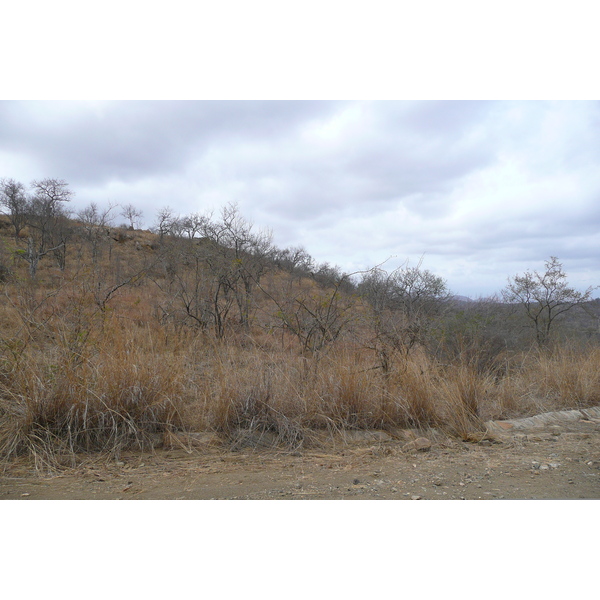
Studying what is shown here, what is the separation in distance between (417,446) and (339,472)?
824 mm

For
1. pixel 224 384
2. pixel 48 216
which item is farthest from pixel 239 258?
pixel 48 216

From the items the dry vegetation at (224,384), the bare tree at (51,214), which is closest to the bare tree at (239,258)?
the dry vegetation at (224,384)

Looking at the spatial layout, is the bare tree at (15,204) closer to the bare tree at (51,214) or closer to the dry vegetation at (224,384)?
the bare tree at (51,214)

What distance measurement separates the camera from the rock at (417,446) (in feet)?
10.8

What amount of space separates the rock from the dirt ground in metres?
0.01

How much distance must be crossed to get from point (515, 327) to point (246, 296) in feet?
34.5

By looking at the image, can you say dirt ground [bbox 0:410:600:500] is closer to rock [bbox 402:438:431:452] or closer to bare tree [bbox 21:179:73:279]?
rock [bbox 402:438:431:452]

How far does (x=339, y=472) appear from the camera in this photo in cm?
286

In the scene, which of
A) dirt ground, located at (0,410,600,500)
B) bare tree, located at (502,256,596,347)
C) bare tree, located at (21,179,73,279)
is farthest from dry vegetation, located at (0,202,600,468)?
bare tree, located at (21,179,73,279)

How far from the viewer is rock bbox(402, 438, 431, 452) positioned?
3.28 metres

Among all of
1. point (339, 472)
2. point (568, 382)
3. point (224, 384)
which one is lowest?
point (339, 472)

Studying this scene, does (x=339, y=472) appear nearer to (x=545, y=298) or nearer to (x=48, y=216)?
(x=545, y=298)

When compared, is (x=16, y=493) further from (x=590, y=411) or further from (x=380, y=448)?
(x=590, y=411)

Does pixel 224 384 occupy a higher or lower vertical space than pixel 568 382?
higher
